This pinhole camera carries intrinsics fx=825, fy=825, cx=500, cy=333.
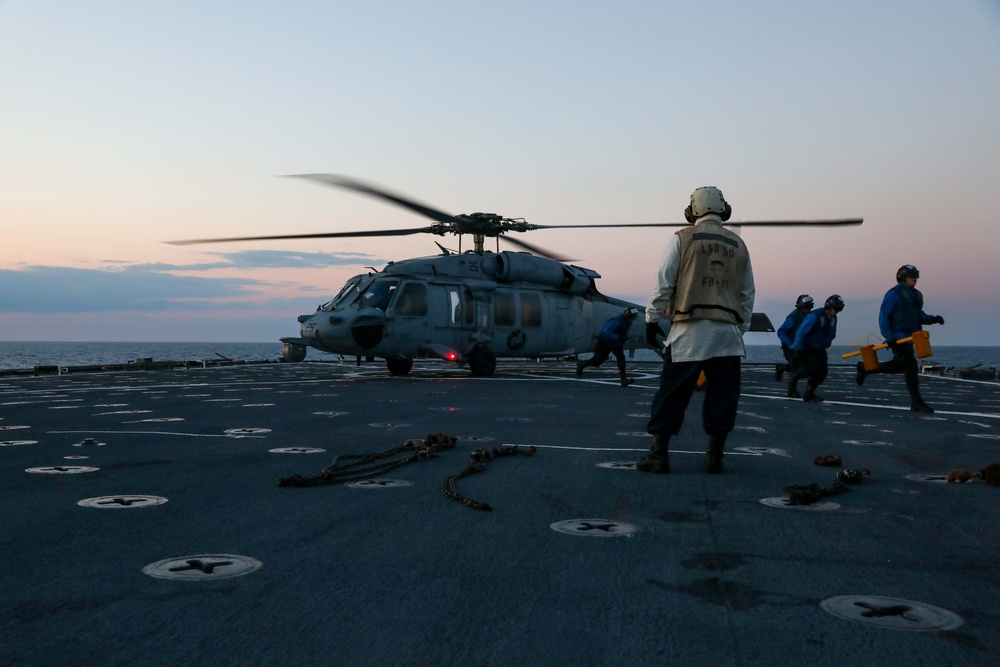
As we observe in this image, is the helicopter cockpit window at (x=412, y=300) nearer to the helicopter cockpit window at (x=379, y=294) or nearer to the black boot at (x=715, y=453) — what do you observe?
the helicopter cockpit window at (x=379, y=294)

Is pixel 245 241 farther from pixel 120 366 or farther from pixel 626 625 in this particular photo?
pixel 626 625

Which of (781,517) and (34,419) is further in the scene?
(34,419)

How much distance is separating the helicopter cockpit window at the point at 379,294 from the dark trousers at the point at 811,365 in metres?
9.90

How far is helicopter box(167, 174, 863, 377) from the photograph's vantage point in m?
19.9

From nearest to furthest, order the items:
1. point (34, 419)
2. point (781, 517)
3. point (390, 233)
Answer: point (781, 517)
point (34, 419)
point (390, 233)

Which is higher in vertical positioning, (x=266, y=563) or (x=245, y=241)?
(x=245, y=241)

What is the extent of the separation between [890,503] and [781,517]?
903 millimetres

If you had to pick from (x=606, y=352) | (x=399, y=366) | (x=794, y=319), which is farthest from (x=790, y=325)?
(x=399, y=366)

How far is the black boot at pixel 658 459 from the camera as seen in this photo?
19.0 ft

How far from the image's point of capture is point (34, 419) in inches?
371

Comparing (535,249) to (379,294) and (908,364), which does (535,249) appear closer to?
(379,294)

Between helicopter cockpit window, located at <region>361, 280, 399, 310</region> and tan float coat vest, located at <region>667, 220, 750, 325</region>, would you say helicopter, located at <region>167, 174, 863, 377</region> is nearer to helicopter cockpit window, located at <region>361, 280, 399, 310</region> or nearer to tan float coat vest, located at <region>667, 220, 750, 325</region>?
helicopter cockpit window, located at <region>361, 280, 399, 310</region>

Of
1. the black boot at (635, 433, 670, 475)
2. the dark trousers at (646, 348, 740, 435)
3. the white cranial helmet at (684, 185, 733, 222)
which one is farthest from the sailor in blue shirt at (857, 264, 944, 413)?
the black boot at (635, 433, 670, 475)

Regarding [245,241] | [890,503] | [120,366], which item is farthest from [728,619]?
[120,366]
